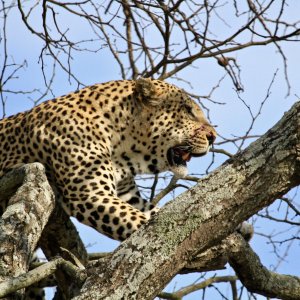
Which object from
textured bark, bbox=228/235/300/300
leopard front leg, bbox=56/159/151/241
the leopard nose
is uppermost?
the leopard nose

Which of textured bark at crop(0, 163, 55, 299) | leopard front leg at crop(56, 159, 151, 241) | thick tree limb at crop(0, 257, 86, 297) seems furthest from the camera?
leopard front leg at crop(56, 159, 151, 241)

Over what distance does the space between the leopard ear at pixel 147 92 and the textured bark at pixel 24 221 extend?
2.00 metres

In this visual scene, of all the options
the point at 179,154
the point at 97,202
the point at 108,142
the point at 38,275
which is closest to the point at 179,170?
the point at 179,154

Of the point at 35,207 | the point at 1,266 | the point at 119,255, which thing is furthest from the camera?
the point at 35,207

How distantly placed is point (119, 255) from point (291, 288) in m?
1.76

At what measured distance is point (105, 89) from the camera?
7.94 meters

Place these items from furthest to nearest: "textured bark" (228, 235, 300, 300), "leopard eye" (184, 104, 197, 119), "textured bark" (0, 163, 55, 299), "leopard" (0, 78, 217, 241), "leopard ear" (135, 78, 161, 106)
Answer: "leopard eye" (184, 104, 197, 119)
"leopard ear" (135, 78, 161, 106)
"leopard" (0, 78, 217, 241)
"textured bark" (228, 235, 300, 300)
"textured bark" (0, 163, 55, 299)

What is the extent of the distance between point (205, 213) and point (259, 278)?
128 cm

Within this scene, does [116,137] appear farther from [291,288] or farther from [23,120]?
[291,288]

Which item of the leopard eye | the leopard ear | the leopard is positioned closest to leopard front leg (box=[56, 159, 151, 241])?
the leopard

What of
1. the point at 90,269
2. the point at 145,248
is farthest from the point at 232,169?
the point at 90,269

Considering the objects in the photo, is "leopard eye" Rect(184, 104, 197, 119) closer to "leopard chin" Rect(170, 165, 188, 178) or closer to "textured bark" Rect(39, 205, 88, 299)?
"leopard chin" Rect(170, 165, 188, 178)

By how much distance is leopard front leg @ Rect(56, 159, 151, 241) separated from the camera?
6734 millimetres

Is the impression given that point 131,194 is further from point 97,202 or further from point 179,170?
point 97,202
